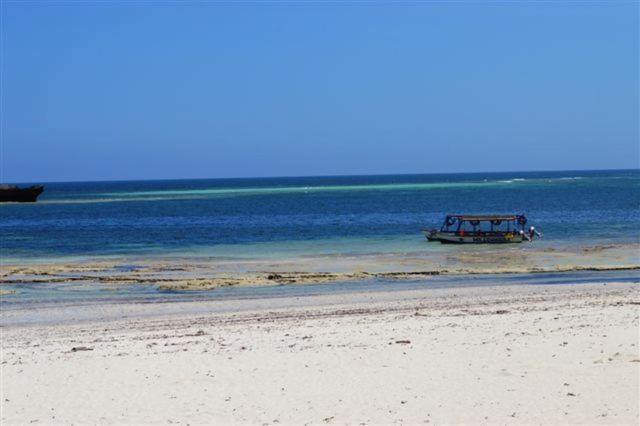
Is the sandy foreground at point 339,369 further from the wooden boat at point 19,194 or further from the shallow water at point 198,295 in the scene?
the wooden boat at point 19,194

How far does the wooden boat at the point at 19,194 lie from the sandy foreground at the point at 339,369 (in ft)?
318

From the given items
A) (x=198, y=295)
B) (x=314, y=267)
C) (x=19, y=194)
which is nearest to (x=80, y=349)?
(x=198, y=295)

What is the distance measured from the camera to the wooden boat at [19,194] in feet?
355

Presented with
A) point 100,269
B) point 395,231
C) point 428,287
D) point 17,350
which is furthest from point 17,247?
point 17,350

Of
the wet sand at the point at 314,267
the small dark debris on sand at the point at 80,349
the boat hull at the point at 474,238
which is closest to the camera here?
the small dark debris on sand at the point at 80,349

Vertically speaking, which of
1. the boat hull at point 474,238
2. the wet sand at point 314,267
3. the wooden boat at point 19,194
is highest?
the wooden boat at point 19,194

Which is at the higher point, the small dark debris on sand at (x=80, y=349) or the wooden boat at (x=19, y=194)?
the wooden boat at (x=19, y=194)

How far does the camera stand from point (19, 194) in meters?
109

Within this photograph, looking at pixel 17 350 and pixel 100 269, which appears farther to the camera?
pixel 100 269

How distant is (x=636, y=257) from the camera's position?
31.1 metres

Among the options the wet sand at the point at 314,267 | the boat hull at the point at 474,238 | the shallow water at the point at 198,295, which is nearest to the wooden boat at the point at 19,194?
the wet sand at the point at 314,267

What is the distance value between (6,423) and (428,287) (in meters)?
15.7

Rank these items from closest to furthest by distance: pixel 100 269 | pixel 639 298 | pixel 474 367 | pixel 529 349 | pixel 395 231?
pixel 474 367
pixel 529 349
pixel 639 298
pixel 100 269
pixel 395 231

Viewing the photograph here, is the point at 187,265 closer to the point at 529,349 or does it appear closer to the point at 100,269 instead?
the point at 100,269
